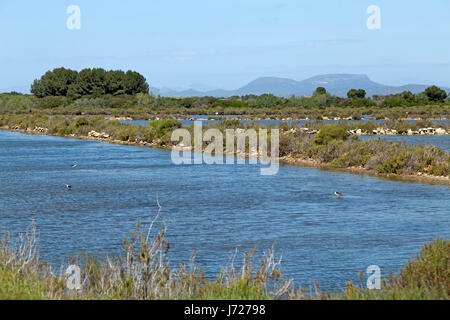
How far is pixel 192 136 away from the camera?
154 feet

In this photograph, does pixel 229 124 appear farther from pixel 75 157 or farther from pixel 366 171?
pixel 366 171

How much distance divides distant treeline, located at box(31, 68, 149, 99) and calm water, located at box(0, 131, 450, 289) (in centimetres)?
11439

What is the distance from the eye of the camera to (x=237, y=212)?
20.0 m

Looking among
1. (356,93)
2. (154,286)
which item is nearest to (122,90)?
(356,93)

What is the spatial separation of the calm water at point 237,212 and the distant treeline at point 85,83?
114386mm

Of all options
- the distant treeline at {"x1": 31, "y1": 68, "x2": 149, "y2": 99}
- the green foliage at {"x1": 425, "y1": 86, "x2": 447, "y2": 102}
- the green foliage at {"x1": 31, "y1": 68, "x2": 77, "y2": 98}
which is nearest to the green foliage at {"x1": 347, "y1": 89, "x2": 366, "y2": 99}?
the green foliage at {"x1": 425, "y1": 86, "x2": 447, "y2": 102}

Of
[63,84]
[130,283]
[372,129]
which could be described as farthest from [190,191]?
[63,84]

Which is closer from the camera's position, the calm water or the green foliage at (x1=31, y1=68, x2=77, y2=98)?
the calm water

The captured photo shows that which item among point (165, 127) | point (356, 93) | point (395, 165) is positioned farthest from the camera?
point (356, 93)

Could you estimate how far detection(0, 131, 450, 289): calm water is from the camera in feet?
47.6

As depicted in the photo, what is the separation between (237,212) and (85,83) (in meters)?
129

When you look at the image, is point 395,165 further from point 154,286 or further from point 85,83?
point 85,83

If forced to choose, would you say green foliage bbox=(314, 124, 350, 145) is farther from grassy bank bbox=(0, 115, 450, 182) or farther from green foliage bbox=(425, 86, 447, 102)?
green foliage bbox=(425, 86, 447, 102)
